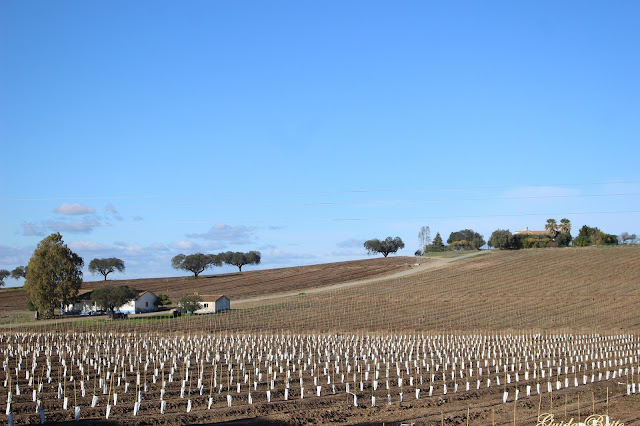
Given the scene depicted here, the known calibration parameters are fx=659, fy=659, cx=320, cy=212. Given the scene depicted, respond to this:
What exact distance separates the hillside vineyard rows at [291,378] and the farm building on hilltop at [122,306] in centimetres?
2358

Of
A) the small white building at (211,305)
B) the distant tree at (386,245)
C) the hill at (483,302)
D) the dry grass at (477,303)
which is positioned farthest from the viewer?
the distant tree at (386,245)

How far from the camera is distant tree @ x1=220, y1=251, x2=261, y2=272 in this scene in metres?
122

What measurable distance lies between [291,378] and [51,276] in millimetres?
43239

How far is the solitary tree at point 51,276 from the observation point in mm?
58625

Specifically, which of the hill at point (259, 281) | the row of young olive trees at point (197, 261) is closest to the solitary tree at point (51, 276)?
the hill at point (259, 281)

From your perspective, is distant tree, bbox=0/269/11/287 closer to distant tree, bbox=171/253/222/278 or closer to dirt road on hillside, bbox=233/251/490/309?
distant tree, bbox=171/253/222/278

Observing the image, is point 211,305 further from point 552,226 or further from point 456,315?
point 552,226

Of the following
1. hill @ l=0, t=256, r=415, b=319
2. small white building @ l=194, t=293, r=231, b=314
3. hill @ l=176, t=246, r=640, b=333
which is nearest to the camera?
hill @ l=176, t=246, r=640, b=333

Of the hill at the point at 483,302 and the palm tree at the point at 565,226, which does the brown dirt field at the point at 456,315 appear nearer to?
the hill at the point at 483,302

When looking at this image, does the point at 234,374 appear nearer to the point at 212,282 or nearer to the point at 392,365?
the point at 392,365

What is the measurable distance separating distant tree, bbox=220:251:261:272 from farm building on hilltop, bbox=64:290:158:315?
2160 inches

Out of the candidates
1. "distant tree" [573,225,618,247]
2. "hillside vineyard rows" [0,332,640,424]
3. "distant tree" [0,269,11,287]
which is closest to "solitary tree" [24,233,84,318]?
"hillside vineyard rows" [0,332,640,424]

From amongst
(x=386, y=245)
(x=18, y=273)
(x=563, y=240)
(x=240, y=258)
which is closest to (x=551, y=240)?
(x=563, y=240)

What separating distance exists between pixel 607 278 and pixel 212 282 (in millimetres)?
49278
